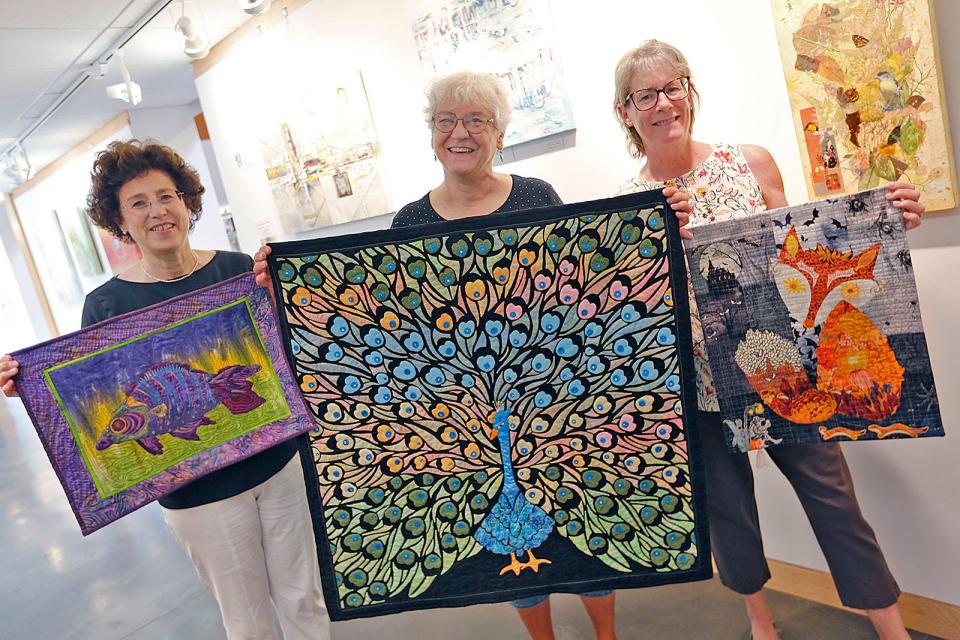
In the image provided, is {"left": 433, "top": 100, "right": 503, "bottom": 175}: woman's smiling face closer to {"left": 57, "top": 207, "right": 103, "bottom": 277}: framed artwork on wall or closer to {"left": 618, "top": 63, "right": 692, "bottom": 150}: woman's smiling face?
{"left": 618, "top": 63, "right": 692, "bottom": 150}: woman's smiling face

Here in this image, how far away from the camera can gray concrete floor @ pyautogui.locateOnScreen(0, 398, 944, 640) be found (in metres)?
2.37

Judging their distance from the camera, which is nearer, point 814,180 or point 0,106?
point 814,180

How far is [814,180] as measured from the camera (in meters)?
2.02

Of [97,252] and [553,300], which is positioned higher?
[97,252]

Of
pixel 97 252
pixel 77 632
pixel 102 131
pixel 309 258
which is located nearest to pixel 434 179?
pixel 309 258

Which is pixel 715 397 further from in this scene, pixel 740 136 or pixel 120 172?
pixel 120 172

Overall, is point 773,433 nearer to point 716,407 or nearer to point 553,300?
point 716,407

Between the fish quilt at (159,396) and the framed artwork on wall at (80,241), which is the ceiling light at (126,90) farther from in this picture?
the framed artwork on wall at (80,241)

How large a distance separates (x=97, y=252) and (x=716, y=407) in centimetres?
805

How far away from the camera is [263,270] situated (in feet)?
5.51

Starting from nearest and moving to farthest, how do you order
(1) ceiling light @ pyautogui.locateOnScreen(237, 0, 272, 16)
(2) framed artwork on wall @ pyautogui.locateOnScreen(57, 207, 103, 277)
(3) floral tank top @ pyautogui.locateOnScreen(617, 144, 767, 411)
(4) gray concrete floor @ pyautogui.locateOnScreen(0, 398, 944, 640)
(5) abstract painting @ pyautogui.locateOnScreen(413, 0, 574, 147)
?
(3) floral tank top @ pyautogui.locateOnScreen(617, 144, 767, 411)
(4) gray concrete floor @ pyautogui.locateOnScreen(0, 398, 944, 640)
(5) abstract painting @ pyautogui.locateOnScreen(413, 0, 574, 147)
(1) ceiling light @ pyautogui.locateOnScreen(237, 0, 272, 16)
(2) framed artwork on wall @ pyautogui.locateOnScreen(57, 207, 103, 277)

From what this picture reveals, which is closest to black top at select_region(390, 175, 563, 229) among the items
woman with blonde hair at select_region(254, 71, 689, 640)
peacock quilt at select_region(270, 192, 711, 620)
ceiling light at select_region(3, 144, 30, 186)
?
woman with blonde hair at select_region(254, 71, 689, 640)

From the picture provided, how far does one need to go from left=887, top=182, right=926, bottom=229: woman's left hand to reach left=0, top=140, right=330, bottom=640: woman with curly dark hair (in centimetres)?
167

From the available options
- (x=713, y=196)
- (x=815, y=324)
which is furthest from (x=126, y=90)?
(x=815, y=324)
